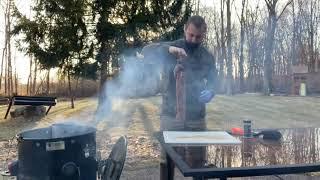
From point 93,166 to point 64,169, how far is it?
32 cm

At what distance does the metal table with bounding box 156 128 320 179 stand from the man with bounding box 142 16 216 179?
643 mm

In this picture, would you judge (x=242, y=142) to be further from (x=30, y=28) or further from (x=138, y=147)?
(x=30, y=28)

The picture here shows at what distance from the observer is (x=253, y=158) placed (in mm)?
2074

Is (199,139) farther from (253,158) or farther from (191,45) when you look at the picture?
(191,45)

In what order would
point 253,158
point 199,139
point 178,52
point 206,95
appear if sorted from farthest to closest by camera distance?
point 206,95 → point 178,52 → point 199,139 → point 253,158

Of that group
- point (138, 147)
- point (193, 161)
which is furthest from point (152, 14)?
point (193, 161)

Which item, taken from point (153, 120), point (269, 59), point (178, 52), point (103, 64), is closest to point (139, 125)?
point (153, 120)

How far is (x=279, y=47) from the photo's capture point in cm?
3378

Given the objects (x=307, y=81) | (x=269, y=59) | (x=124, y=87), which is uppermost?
(x=269, y=59)

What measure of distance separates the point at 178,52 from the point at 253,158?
1.20 meters

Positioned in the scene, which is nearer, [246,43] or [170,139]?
[170,139]

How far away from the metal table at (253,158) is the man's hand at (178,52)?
753 mm

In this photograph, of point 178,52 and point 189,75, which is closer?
point 178,52

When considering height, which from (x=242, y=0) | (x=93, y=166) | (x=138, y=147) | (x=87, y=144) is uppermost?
(x=242, y=0)
